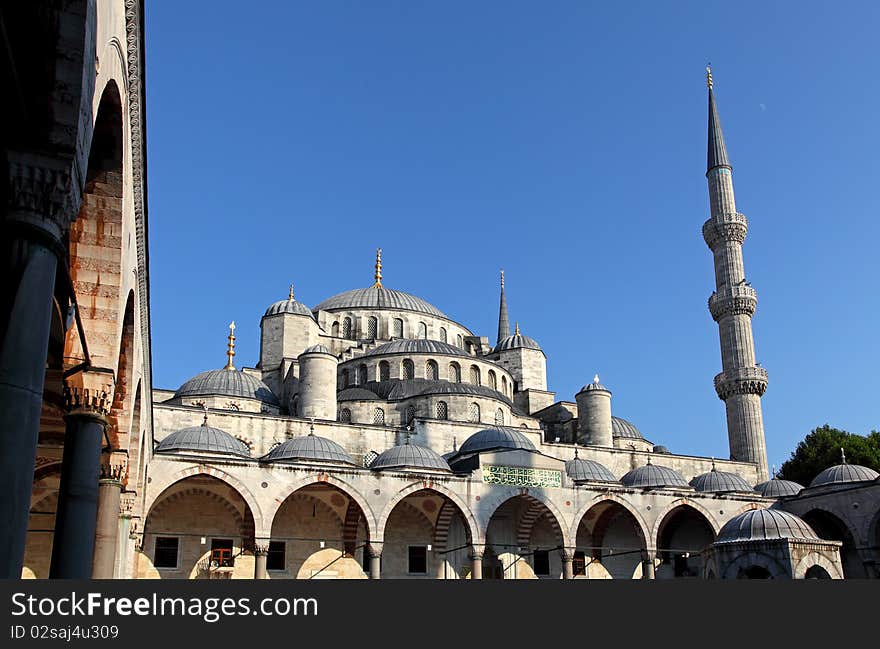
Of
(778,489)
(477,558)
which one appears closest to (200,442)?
(477,558)

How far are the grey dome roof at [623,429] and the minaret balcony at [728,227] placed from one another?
7.50 m

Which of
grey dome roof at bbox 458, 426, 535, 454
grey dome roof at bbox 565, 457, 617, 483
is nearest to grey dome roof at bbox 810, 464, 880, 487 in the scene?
grey dome roof at bbox 565, 457, 617, 483

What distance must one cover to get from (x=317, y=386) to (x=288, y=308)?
6.29 meters

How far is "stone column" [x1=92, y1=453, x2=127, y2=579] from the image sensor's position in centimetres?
1005

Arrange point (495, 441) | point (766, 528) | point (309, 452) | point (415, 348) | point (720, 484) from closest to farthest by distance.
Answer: point (766, 528) < point (309, 452) < point (495, 441) < point (720, 484) < point (415, 348)

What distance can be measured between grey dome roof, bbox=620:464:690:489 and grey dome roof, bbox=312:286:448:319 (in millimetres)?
12094

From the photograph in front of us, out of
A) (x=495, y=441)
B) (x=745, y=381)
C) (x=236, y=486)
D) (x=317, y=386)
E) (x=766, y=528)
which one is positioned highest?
(x=745, y=381)

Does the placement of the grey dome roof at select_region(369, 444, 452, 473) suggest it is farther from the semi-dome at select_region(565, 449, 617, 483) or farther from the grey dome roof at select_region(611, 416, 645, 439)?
the grey dome roof at select_region(611, 416, 645, 439)

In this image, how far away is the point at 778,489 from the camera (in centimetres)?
2777

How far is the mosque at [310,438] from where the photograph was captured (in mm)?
4930

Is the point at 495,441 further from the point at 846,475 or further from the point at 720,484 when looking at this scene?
the point at 846,475

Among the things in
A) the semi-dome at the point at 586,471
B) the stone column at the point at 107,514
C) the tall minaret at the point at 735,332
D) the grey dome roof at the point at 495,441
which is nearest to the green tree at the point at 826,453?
the tall minaret at the point at 735,332

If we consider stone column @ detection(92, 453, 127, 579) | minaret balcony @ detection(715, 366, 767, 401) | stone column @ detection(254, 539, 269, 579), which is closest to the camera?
stone column @ detection(92, 453, 127, 579)

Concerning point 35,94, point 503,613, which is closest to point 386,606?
point 503,613
